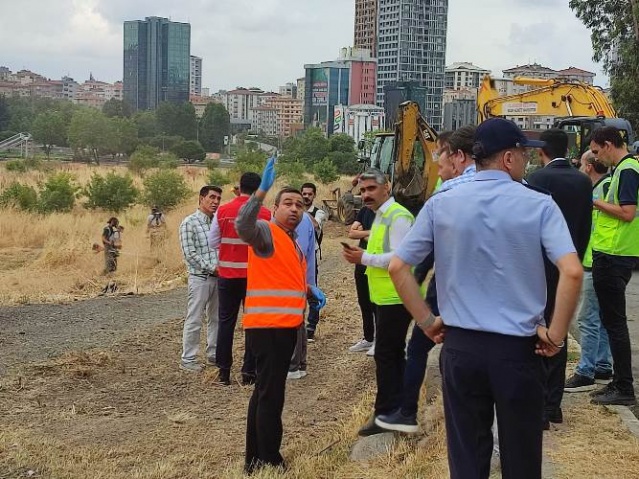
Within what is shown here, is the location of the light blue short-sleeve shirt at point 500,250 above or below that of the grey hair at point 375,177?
below

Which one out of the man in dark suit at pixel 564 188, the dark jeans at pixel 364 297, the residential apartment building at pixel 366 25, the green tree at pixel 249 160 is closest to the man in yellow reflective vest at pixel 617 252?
the man in dark suit at pixel 564 188

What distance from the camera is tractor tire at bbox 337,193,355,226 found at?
2326 cm

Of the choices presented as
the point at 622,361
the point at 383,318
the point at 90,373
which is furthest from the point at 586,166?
the point at 90,373

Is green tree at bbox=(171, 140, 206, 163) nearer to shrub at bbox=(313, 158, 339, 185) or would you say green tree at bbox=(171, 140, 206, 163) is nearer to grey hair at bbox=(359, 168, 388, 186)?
shrub at bbox=(313, 158, 339, 185)

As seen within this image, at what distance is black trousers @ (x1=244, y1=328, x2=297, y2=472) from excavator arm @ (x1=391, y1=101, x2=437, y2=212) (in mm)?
13836

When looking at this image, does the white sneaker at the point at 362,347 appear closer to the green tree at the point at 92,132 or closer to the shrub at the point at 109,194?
the shrub at the point at 109,194

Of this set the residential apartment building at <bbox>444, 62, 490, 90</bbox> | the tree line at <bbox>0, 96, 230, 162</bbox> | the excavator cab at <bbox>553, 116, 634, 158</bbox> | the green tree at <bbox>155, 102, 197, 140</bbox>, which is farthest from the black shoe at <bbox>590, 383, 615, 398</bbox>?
the residential apartment building at <bbox>444, 62, 490, 90</bbox>

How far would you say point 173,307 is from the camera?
12867mm

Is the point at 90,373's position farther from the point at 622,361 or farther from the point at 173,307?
the point at 622,361

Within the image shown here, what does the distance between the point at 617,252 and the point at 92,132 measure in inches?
3353

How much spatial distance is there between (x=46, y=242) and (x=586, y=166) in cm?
1914

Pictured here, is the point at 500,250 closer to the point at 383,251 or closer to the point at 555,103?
the point at 383,251

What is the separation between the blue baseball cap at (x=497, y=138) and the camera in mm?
3588

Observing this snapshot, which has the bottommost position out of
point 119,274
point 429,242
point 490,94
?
point 119,274
